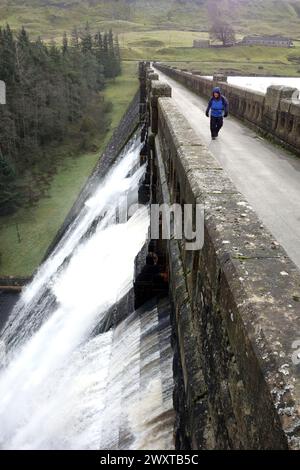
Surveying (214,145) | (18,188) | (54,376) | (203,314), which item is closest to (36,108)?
(18,188)

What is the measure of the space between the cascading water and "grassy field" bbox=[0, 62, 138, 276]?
1359 cm

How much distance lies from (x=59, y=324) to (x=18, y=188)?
2802 centimetres

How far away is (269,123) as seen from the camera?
12.5 meters

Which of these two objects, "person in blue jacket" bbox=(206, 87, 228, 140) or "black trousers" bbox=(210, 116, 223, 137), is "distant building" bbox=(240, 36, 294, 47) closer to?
"black trousers" bbox=(210, 116, 223, 137)

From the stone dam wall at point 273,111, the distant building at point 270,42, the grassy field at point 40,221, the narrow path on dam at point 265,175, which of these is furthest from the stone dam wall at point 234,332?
the distant building at point 270,42

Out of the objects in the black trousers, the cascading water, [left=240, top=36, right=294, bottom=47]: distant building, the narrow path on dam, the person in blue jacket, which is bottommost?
the cascading water

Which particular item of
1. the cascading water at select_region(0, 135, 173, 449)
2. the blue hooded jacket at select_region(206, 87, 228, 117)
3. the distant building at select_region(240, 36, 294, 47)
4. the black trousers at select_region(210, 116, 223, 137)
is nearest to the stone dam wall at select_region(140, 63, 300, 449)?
the cascading water at select_region(0, 135, 173, 449)

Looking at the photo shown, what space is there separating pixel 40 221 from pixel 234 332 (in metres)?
31.2

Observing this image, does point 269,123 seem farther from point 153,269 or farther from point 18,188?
point 18,188

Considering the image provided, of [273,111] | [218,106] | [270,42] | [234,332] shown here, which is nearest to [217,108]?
[218,106]

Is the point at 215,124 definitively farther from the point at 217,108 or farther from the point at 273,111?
the point at 273,111

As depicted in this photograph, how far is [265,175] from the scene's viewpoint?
8.64 m

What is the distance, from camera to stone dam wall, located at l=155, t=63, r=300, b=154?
421 inches

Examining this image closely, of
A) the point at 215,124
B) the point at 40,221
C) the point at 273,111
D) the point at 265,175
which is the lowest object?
the point at 40,221
